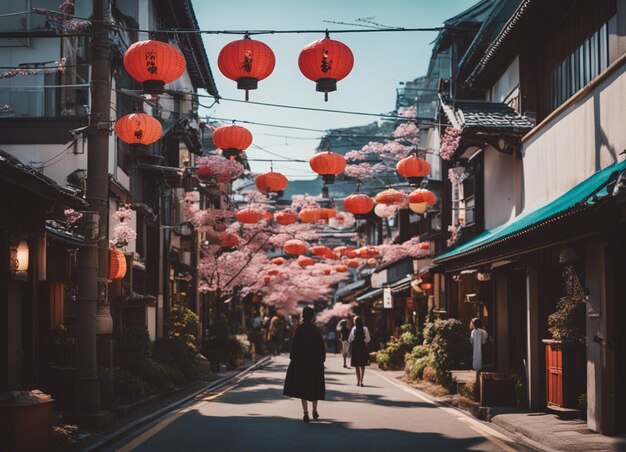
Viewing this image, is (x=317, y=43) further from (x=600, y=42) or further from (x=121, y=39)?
(x=121, y=39)

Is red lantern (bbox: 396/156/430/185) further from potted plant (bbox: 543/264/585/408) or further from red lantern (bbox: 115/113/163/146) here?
red lantern (bbox: 115/113/163/146)

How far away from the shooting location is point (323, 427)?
54.1ft

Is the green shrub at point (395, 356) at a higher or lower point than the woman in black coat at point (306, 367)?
lower

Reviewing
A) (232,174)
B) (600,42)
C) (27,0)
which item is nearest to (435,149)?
(232,174)

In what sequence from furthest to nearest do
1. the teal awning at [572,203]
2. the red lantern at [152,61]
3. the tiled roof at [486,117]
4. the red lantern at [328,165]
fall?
the red lantern at [328,165] → the tiled roof at [486,117] → the red lantern at [152,61] → the teal awning at [572,203]

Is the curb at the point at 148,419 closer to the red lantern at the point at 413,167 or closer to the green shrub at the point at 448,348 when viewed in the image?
the green shrub at the point at 448,348

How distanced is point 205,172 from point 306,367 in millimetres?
20318

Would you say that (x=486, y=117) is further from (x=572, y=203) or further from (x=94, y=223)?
(x=94, y=223)

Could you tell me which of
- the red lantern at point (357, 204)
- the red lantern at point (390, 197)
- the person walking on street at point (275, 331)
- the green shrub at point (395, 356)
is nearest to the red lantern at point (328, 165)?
the red lantern at point (390, 197)

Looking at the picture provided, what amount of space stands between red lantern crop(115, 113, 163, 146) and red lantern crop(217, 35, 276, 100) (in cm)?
324

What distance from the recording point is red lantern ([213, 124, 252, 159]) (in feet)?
67.9

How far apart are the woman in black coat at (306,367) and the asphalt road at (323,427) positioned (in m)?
0.54

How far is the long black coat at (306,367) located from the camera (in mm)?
17609

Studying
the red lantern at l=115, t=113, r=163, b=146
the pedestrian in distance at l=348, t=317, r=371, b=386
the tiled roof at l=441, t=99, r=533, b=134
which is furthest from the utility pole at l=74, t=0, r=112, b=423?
the pedestrian in distance at l=348, t=317, r=371, b=386
